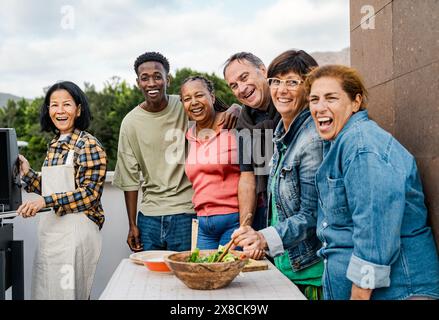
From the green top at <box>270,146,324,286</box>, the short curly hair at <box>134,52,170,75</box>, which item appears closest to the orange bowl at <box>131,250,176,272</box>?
the green top at <box>270,146,324,286</box>

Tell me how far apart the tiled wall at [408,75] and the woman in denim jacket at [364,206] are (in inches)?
9.1

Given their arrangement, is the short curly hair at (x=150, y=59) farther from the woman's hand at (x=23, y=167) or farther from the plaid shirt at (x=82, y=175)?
the woman's hand at (x=23, y=167)

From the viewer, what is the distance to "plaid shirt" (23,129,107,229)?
3.01 metres

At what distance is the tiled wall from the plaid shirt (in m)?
1.43

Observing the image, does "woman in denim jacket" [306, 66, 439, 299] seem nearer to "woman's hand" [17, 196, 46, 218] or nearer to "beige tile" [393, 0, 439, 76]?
"beige tile" [393, 0, 439, 76]

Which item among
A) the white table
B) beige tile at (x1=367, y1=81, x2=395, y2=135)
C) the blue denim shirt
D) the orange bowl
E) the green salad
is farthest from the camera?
beige tile at (x1=367, y1=81, x2=395, y2=135)

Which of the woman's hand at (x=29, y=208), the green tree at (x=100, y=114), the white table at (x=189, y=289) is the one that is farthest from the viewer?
the green tree at (x=100, y=114)

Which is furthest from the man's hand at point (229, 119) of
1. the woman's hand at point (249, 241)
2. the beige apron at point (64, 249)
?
the woman's hand at point (249, 241)

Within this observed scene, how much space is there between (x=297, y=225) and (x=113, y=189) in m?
2.16

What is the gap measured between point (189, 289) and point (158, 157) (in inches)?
58.5

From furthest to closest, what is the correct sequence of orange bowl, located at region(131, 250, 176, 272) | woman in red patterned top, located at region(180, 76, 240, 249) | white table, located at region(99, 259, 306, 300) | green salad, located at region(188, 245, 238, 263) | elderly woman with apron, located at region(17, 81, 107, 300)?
elderly woman with apron, located at region(17, 81, 107, 300) < woman in red patterned top, located at region(180, 76, 240, 249) < orange bowl, located at region(131, 250, 176, 272) < green salad, located at region(188, 245, 238, 263) < white table, located at region(99, 259, 306, 300)

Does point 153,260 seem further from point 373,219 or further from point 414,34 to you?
point 414,34

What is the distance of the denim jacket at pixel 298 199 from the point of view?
7.11 ft

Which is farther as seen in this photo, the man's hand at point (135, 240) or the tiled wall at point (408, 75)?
the man's hand at point (135, 240)
